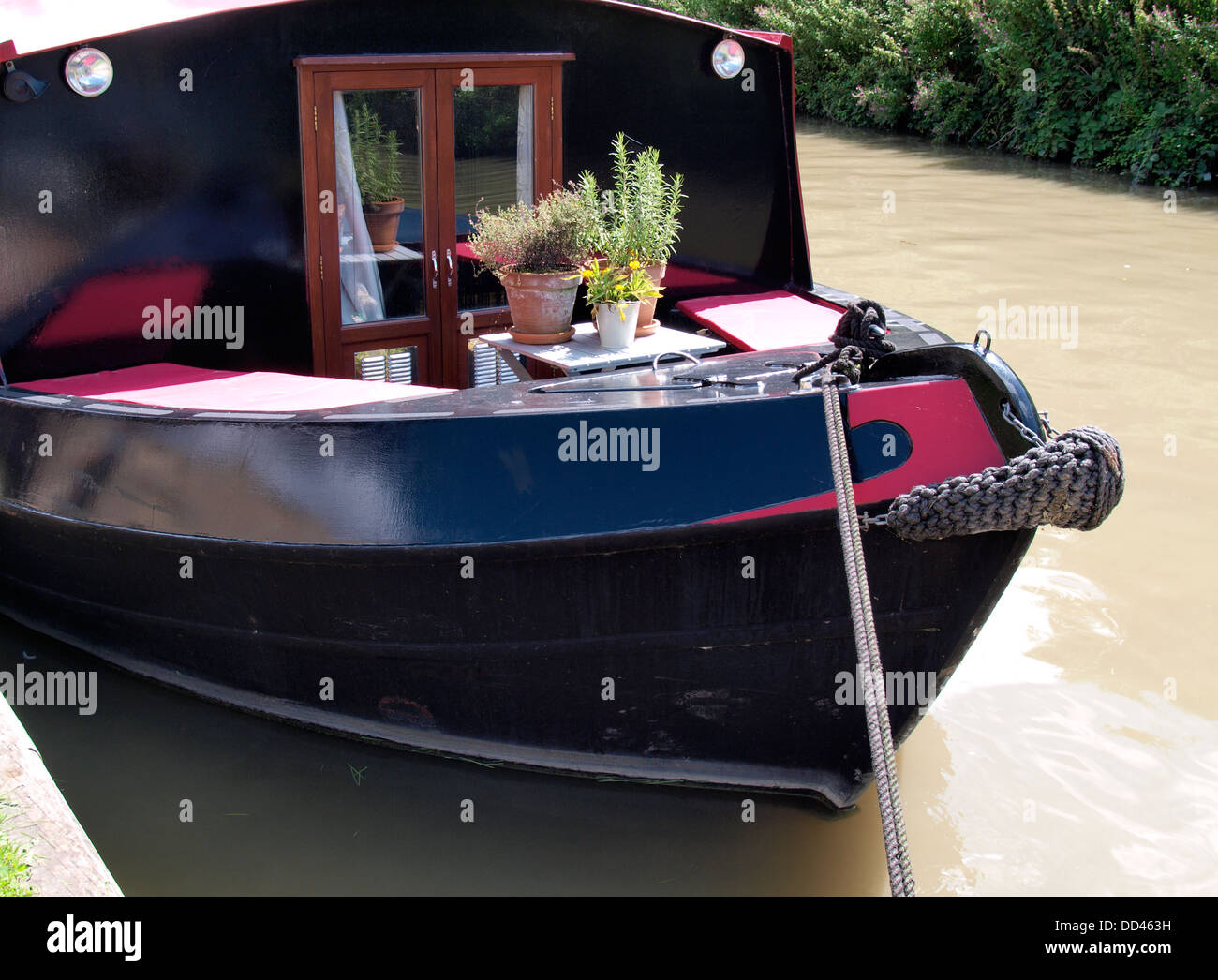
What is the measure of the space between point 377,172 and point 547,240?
0.74 meters

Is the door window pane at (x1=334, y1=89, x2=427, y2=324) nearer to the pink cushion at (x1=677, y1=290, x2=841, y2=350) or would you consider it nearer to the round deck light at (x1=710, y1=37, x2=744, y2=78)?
the pink cushion at (x1=677, y1=290, x2=841, y2=350)

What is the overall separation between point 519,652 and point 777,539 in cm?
89

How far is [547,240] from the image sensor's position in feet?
15.1

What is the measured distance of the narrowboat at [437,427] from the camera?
12.0ft

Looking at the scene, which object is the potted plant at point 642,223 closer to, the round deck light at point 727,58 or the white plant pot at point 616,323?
the white plant pot at point 616,323

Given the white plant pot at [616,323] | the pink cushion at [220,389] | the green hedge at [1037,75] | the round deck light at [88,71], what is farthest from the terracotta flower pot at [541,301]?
the green hedge at [1037,75]

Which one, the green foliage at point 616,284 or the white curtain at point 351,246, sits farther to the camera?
the white curtain at point 351,246

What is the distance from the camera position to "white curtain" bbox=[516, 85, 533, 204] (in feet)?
16.6

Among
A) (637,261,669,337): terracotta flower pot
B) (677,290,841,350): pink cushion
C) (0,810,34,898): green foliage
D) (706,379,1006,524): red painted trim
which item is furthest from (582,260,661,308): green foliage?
(0,810,34,898): green foliage


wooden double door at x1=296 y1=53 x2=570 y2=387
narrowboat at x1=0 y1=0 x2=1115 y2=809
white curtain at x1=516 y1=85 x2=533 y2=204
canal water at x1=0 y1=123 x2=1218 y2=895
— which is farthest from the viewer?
white curtain at x1=516 y1=85 x2=533 y2=204

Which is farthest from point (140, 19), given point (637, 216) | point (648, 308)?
point (648, 308)

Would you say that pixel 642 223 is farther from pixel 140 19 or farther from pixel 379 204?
pixel 140 19

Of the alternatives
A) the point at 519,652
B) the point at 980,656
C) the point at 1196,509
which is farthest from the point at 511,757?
the point at 1196,509

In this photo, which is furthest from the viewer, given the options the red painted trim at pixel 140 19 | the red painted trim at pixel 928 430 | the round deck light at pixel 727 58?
the round deck light at pixel 727 58
